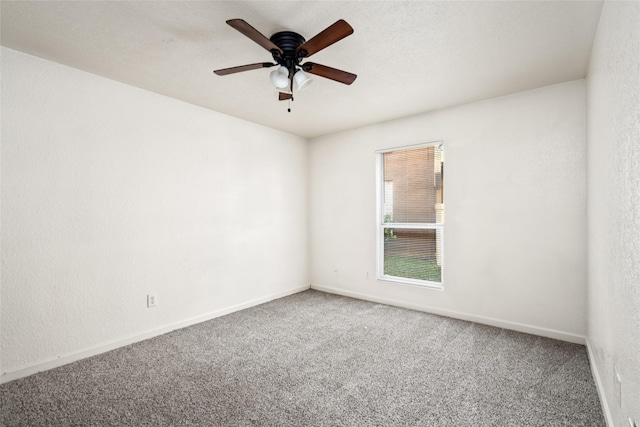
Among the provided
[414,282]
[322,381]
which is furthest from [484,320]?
[322,381]

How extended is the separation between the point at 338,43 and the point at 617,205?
1.94 m

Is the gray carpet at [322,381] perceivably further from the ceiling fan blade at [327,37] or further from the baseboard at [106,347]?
the ceiling fan blade at [327,37]

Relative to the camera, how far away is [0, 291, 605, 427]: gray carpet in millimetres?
1928

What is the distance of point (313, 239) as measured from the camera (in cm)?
509

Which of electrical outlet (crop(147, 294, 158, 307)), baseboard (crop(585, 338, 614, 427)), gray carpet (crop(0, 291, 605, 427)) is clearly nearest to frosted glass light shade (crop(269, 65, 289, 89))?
gray carpet (crop(0, 291, 605, 427))

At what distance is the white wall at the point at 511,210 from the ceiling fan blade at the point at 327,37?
2300 mm

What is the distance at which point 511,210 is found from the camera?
3307mm

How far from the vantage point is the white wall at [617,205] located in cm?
129

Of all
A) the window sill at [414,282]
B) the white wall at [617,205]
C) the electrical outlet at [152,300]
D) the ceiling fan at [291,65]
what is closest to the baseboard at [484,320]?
the window sill at [414,282]

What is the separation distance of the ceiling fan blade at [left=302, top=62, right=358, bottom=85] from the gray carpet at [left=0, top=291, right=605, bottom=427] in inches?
86.4

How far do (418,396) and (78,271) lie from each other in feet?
9.40

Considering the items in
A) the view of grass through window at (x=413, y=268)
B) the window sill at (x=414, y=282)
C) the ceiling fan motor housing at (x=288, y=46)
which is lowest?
the window sill at (x=414, y=282)

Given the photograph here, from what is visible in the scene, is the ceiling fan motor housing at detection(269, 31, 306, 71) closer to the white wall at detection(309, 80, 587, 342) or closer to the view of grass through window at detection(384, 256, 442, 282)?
the white wall at detection(309, 80, 587, 342)

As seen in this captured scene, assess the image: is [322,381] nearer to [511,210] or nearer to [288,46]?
[288,46]
